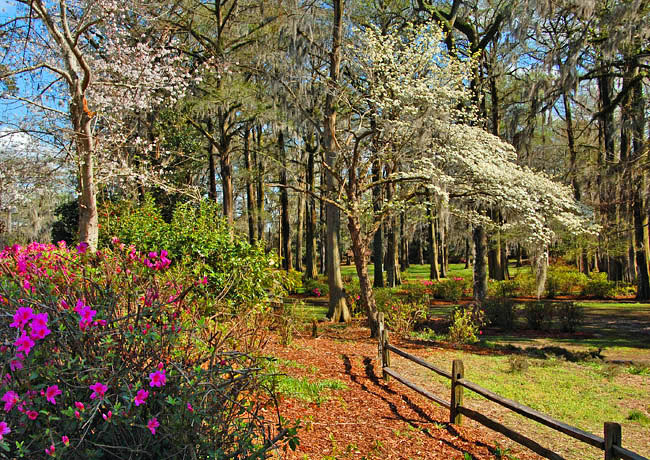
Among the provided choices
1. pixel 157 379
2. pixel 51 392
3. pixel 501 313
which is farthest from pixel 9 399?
pixel 501 313

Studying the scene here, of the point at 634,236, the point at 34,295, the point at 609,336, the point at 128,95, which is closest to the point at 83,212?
the point at 128,95

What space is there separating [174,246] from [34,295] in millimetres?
5811

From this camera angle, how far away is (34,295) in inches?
126

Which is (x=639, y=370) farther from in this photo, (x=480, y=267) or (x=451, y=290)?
(x=451, y=290)

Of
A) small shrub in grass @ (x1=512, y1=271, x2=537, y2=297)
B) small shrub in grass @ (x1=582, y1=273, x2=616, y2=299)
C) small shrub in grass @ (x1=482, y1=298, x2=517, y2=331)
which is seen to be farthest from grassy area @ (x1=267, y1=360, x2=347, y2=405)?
small shrub in grass @ (x1=582, y1=273, x2=616, y2=299)

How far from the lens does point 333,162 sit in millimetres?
13438

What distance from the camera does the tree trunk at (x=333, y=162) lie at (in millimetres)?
13359

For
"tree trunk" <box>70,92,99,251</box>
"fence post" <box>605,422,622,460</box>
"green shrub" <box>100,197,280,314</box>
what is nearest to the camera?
"fence post" <box>605,422,622,460</box>

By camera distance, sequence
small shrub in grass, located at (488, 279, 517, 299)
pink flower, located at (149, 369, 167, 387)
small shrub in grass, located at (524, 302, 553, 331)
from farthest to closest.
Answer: small shrub in grass, located at (488, 279, 517, 299) < small shrub in grass, located at (524, 302, 553, 331) < pink flower, located at (149, 369, 167, 387)

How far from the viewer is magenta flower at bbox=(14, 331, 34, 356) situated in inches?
98.5

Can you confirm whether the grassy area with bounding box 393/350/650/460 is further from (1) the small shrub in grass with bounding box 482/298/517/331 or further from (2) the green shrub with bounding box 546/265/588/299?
(2) the green shrub with bounding box 546/265/588/299

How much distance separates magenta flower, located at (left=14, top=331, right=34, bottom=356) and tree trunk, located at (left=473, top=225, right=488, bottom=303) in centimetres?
1404

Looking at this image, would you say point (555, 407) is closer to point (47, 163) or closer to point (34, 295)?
point (34, 295)

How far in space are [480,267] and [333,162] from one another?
238 inches
